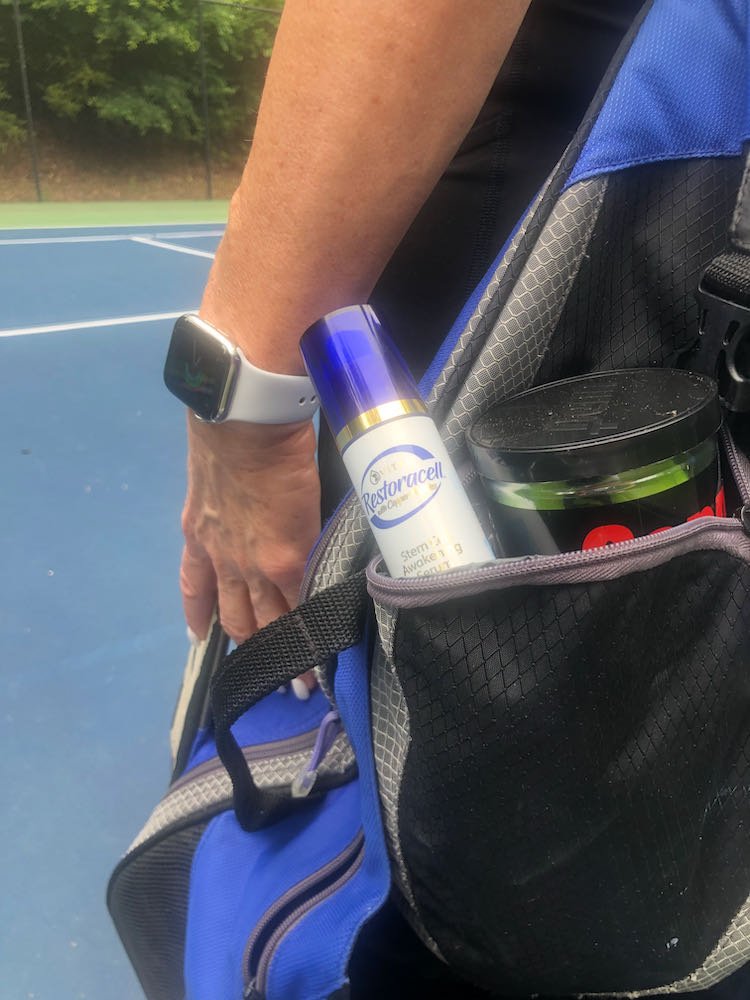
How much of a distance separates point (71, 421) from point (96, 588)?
0.70m

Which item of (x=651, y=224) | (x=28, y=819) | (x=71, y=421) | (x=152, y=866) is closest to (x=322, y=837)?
(x=152, y=866)

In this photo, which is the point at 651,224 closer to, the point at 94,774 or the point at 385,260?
the point at 385,260

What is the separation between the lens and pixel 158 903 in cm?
57

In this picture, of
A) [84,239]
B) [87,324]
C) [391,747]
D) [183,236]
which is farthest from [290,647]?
[183,236]

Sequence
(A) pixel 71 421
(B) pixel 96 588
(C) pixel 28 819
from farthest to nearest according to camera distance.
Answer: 1. (A) pixel 71 421
2. (B) pixel 96 588
3. (C) pixel 28 819

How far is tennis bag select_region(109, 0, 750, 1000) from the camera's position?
35cm

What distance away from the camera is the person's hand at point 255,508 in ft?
1.77

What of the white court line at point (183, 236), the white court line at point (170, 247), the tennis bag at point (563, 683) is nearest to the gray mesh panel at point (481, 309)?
the tennis bag at point (563, 683)

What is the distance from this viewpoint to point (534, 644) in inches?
13.8

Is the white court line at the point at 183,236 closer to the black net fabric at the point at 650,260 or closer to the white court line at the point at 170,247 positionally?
the white court line at the point at 170,247

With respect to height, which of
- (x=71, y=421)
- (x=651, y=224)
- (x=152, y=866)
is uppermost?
(x=651, y=224)

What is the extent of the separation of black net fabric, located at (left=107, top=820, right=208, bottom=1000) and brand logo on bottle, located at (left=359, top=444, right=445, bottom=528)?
11.5 inches

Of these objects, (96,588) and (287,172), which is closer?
(287,172)

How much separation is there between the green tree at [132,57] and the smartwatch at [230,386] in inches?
383
